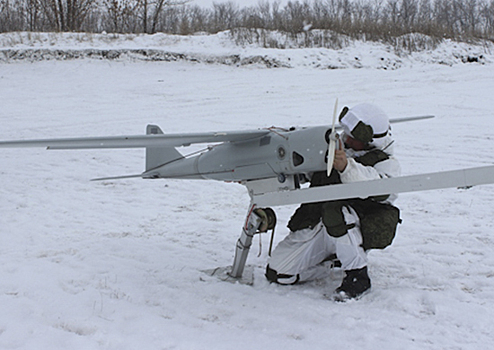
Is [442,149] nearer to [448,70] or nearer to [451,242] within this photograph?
[451,242]

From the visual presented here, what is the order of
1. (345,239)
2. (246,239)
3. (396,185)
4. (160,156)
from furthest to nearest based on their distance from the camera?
(160,156)
(246,239)
(345,239)
(396,185)

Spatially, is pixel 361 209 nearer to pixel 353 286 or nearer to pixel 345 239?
pixel 345 239

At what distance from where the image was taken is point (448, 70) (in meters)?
16.6

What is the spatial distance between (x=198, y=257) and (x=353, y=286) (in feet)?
5.78

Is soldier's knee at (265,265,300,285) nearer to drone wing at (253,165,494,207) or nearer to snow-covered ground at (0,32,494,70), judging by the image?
drone wing at (253,165,494,207)

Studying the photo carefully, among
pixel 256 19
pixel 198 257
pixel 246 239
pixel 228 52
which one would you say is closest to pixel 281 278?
pixel 246 239

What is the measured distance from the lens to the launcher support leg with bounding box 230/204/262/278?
387cm

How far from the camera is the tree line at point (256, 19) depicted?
21328mm

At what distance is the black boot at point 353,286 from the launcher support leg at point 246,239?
0.83m

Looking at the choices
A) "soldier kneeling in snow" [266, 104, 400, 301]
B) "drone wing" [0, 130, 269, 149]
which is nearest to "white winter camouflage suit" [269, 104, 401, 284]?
"soldier kneeling in snow" [266, 104, 400, 301]

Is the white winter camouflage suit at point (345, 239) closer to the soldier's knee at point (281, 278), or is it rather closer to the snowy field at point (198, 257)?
the soldier's knee at point (281, 278)

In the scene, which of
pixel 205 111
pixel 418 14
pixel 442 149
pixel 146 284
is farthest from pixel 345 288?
pixel 418 14

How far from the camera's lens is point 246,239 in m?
3.98

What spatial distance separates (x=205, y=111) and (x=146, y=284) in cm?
972
